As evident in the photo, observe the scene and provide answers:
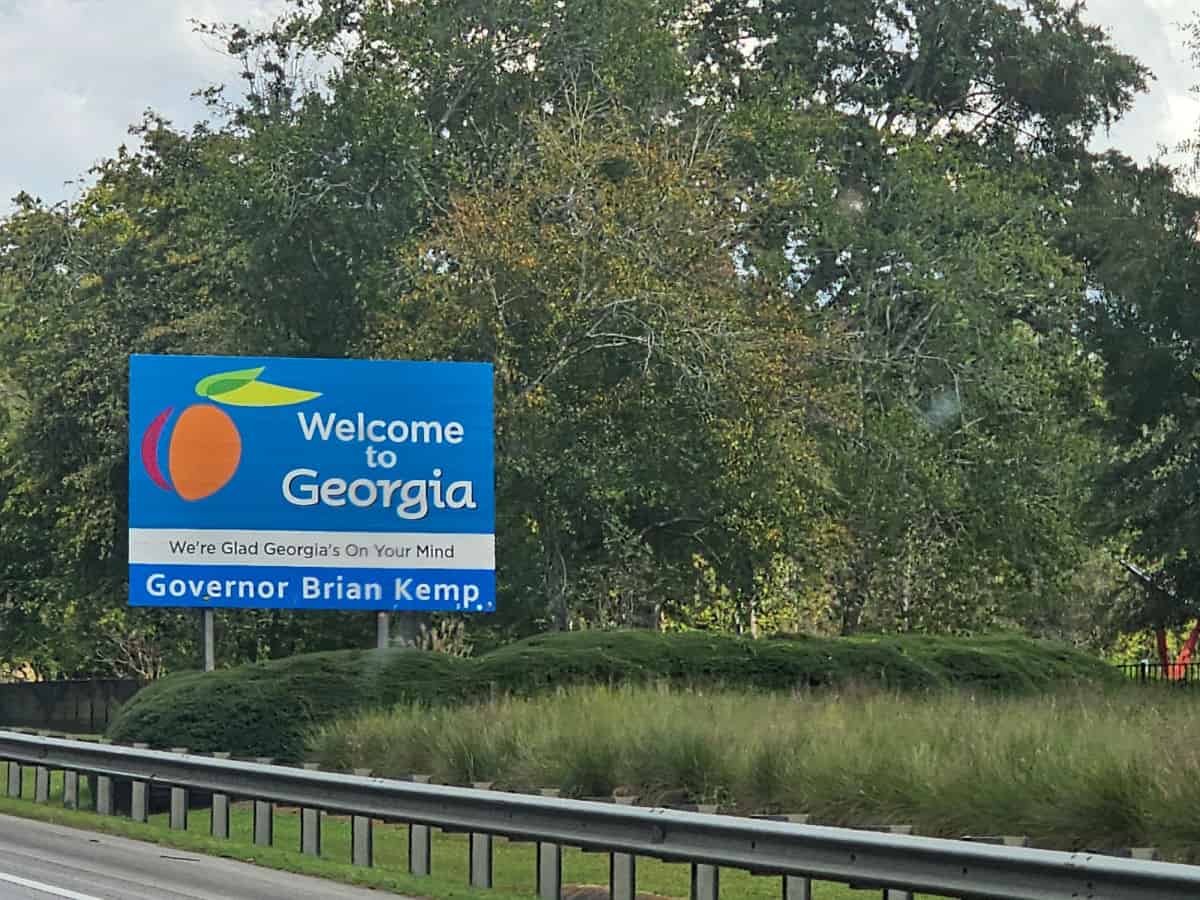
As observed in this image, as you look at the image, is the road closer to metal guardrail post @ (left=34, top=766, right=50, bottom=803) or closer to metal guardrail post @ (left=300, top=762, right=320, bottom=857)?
metal guardrail post @ (left=300, top=762, right=320, bottom=857)

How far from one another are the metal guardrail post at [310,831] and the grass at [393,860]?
4.7 inches

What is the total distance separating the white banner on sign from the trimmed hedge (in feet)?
11.2

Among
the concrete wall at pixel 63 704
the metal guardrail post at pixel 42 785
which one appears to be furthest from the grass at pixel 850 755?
the concrete wall at pixel 63 704

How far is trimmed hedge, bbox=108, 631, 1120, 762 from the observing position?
67.1 ft

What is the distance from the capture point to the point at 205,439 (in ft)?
86.0

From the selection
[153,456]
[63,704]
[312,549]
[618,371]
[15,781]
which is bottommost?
[63,704]

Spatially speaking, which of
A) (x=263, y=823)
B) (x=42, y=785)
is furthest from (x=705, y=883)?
(x=42, y=785)

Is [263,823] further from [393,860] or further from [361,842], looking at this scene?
[361,842]

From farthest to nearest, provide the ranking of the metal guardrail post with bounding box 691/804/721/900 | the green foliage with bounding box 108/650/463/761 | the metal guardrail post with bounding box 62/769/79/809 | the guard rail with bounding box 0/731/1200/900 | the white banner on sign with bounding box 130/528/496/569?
the white banner on sign with bounding box 130/528/496/569, the green foliage with bounding box 108/650/463/761, the metal guardrail post with bounding box 62/769/79/809, the metal guardrail post with bounding box 691/804/721/900, the guard rail with bounding box 0/731/1200/900

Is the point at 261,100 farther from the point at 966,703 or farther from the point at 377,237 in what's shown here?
the point at 966,703

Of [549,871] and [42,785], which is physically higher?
[549,871]

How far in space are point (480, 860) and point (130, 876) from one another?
220 centimetres

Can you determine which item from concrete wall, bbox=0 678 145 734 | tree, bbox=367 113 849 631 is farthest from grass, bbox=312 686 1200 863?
concrete wall, bbox=0 678 145 734

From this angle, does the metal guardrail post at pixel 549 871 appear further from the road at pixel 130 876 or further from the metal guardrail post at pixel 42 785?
the metal guardrail post at pixel 42 785
